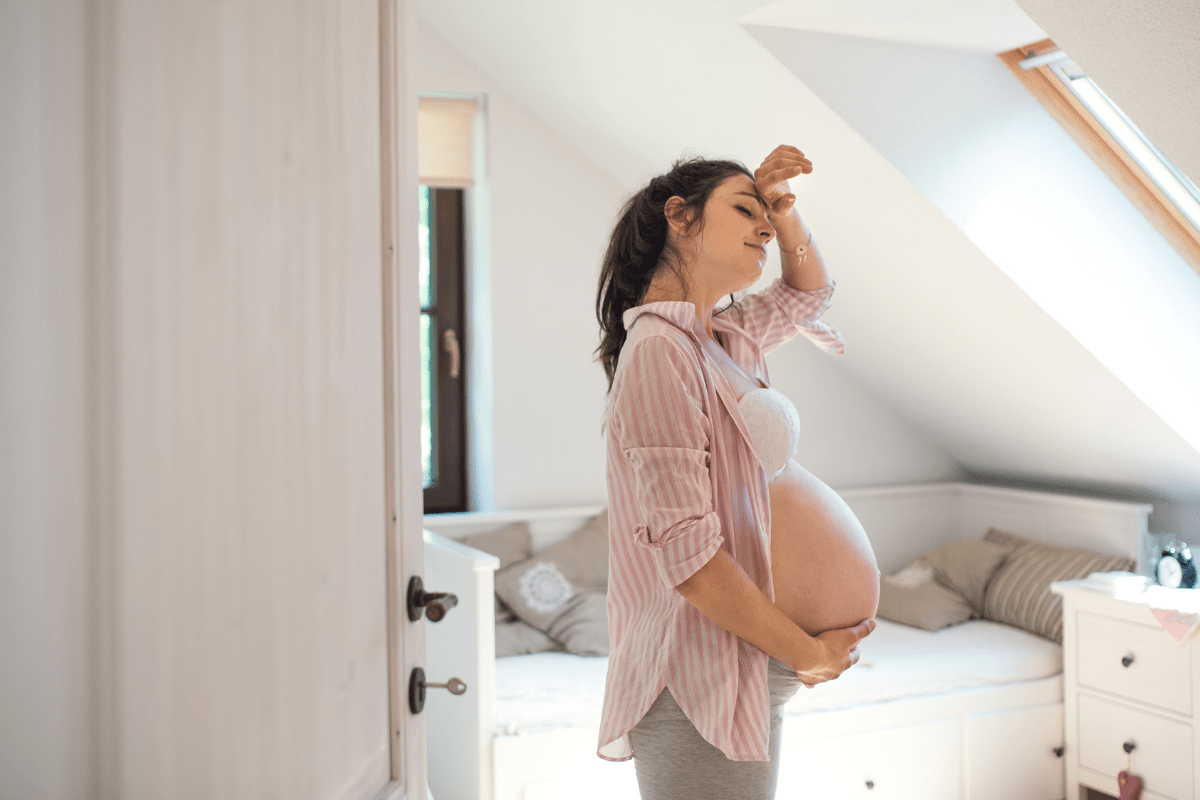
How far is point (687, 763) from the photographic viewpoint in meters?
1.00

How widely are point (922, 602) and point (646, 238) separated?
7.61 feet

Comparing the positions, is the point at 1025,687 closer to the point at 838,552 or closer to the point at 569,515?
the point at 569,515

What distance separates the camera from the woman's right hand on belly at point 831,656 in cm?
100

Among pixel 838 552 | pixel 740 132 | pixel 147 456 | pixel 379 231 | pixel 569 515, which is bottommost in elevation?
pixel 569 515

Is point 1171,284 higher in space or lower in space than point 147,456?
higher

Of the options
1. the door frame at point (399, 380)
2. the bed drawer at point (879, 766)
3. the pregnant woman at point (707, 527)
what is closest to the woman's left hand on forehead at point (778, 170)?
the pregnant woman at point (707, 527)

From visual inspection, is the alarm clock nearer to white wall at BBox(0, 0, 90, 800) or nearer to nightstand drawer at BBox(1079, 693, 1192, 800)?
nightstand drawer at BBox(1079, 693, 1192, 800)

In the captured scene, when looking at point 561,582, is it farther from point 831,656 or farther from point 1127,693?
point 831,656

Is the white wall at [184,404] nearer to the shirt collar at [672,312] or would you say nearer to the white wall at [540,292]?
the shirt collar at [672,312]

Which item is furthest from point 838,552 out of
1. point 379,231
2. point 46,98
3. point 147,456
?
point 46,98

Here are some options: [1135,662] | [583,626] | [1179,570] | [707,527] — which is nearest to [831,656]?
[707,527]

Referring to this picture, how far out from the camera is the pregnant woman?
97 centimetres

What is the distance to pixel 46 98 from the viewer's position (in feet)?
1.61

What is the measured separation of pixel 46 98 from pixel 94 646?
1.01ft
